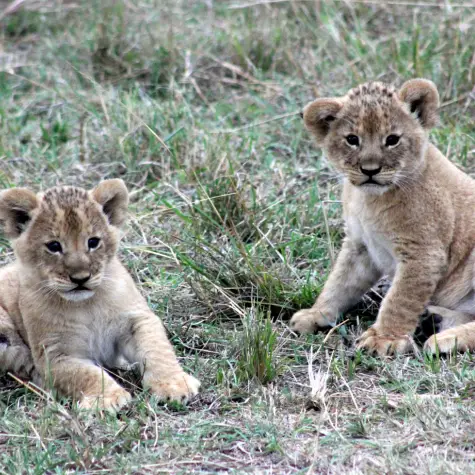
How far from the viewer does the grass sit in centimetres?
459

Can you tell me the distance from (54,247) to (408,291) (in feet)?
6.52

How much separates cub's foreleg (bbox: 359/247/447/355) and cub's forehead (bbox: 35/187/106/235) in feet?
5.36

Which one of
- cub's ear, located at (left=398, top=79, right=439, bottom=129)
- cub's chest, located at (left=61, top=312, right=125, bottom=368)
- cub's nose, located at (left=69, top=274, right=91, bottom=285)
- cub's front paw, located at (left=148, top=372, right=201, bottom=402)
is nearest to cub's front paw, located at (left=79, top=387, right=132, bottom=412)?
cub's front paw, located at (left=148, top=372, right=201, bottom=402)

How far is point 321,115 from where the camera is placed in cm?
603

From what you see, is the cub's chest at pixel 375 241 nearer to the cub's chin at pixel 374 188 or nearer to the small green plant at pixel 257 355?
the cub's chin at pixel 374 188

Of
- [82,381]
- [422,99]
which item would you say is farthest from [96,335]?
[422,99]

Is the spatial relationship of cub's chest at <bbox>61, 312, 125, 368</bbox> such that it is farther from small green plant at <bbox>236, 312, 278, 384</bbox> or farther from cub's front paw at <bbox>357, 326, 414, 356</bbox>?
cub's front paw at <bbox>357, 326, 414, 356</bbox>

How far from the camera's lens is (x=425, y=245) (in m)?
5.85

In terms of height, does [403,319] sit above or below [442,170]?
below

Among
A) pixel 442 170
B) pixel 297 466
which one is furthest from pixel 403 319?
pixel 297 466

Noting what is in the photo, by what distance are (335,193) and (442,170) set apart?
1.46 metres

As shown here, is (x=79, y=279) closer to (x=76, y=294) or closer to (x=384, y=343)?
(x=76, y=294)

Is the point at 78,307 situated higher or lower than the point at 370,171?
lower

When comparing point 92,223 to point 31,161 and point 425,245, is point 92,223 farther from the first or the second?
point 31,161
